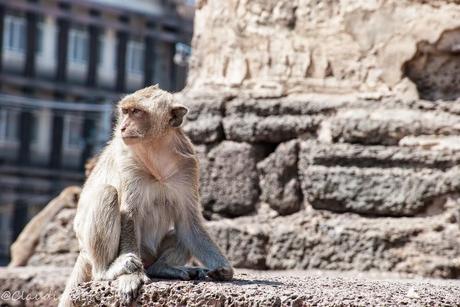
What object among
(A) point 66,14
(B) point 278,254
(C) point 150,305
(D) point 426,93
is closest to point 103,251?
(C) point 150,305

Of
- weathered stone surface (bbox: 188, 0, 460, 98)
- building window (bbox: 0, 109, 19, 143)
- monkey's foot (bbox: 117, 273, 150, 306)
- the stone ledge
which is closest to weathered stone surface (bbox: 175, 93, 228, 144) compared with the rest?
weathered stone surface (bbox: 188, 0, 460, 98)

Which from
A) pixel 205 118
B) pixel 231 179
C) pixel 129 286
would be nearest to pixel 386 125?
pixel 231 179

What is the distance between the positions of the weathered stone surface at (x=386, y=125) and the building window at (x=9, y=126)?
36699mm

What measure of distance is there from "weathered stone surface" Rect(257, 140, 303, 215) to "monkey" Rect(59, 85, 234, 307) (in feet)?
5.57

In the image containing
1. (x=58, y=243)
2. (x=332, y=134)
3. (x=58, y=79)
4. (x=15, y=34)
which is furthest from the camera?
(x=15, y=34)

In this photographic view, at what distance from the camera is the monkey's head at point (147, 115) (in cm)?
631

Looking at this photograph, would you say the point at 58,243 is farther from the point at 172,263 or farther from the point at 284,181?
the point at 172,263

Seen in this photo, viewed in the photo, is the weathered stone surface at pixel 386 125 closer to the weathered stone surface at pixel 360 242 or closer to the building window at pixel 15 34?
the weathered stone surface at pixel 360 242

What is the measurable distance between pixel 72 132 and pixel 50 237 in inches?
1408

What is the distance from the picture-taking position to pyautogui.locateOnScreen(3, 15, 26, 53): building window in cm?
4512

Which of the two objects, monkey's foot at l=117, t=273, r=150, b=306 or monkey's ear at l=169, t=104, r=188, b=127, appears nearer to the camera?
monkey's foot at l=117, t=273, r=150, b=306

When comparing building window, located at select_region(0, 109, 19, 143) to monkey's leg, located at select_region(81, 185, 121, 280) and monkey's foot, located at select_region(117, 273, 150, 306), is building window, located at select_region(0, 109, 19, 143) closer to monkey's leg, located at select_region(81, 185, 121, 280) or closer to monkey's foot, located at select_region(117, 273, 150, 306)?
monkey's leg, located at select_region(81, 185, 121, 280)

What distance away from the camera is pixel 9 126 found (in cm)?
4419

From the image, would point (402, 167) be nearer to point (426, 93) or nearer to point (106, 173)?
point (426, 93)
